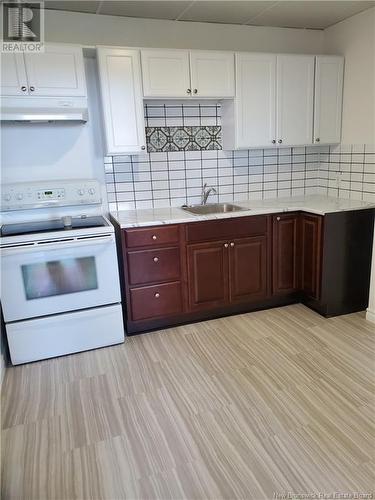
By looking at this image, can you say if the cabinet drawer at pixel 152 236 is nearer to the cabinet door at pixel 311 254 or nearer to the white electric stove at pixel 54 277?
the white electric stove at pixel 54 277

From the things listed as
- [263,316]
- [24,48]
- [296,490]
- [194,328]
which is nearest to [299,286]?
[263,316]

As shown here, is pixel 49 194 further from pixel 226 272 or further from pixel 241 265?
pixel 241 265

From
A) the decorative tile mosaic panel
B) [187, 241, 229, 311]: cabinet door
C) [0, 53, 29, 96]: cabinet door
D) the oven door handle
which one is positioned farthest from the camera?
the decorative tile mosaic panel

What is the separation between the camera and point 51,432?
1.91 m

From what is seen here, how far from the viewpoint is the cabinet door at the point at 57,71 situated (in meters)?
2.50

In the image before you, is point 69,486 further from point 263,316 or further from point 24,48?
point 24,48

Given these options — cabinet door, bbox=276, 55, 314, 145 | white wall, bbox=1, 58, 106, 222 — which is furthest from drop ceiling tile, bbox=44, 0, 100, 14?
cabinet door, bbox=276, 55, 314, 145

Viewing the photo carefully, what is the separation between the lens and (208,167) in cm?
336

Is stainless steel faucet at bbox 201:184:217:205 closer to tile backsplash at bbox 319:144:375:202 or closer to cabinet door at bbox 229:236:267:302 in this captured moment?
cabinet door at bbox 229:236:267:302

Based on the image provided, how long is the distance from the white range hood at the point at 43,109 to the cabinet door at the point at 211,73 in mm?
890

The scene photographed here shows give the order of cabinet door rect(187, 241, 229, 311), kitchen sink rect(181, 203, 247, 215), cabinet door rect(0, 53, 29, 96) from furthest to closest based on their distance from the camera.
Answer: kitchen sink rect(181, 203, 247, 215) → cabinet door rect(187, 241, 229, 311) → cabinet door rect(0, 53, 29, 96)

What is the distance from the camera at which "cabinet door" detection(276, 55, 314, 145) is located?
10.2 ft

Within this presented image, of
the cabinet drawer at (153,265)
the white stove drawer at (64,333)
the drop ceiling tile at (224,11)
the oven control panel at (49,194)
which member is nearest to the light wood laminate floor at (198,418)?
the white stove drawer at (64,333)

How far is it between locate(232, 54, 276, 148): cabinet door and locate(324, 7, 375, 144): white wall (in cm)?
69
